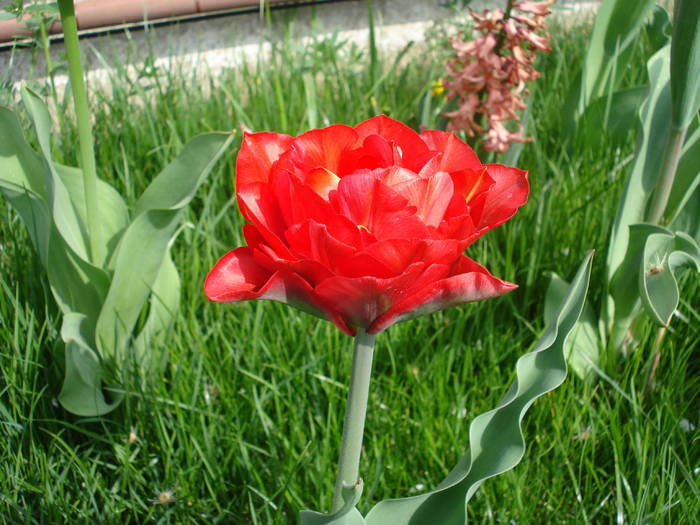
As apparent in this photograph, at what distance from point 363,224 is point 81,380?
0.79 meters

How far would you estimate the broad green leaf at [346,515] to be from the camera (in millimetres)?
646

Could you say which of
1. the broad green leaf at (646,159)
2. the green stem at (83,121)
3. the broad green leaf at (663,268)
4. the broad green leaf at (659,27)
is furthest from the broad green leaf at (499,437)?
the broad green leaf at (659,27)

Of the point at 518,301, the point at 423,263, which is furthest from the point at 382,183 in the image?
the point at 518,301

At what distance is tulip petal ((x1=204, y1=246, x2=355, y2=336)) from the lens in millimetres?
583

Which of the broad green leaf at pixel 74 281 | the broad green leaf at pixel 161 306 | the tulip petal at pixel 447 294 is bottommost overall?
the broad green leaf at pixel 161 306

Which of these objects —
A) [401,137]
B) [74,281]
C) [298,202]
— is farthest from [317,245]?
[74,281]

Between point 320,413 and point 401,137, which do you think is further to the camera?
point 320,413

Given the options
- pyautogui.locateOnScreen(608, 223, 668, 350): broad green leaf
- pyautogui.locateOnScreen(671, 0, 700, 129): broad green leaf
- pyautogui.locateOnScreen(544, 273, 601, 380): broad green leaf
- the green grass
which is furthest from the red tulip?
pyautogui.locateOnScreen(544, 273, 601, 380): broad green leaf

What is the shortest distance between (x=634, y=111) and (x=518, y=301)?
60cm

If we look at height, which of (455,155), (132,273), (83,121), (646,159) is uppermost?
(455,155)

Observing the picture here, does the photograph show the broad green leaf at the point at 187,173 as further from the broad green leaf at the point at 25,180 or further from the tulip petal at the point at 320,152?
the tulip petal at the point at 320,152

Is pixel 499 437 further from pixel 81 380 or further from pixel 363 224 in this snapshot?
pixel 81 380

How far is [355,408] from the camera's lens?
26.5 inches

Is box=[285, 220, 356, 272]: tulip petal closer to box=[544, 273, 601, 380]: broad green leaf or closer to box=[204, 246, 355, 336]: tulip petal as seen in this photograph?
box=[204, 246, 355, 336]: tulip petal
